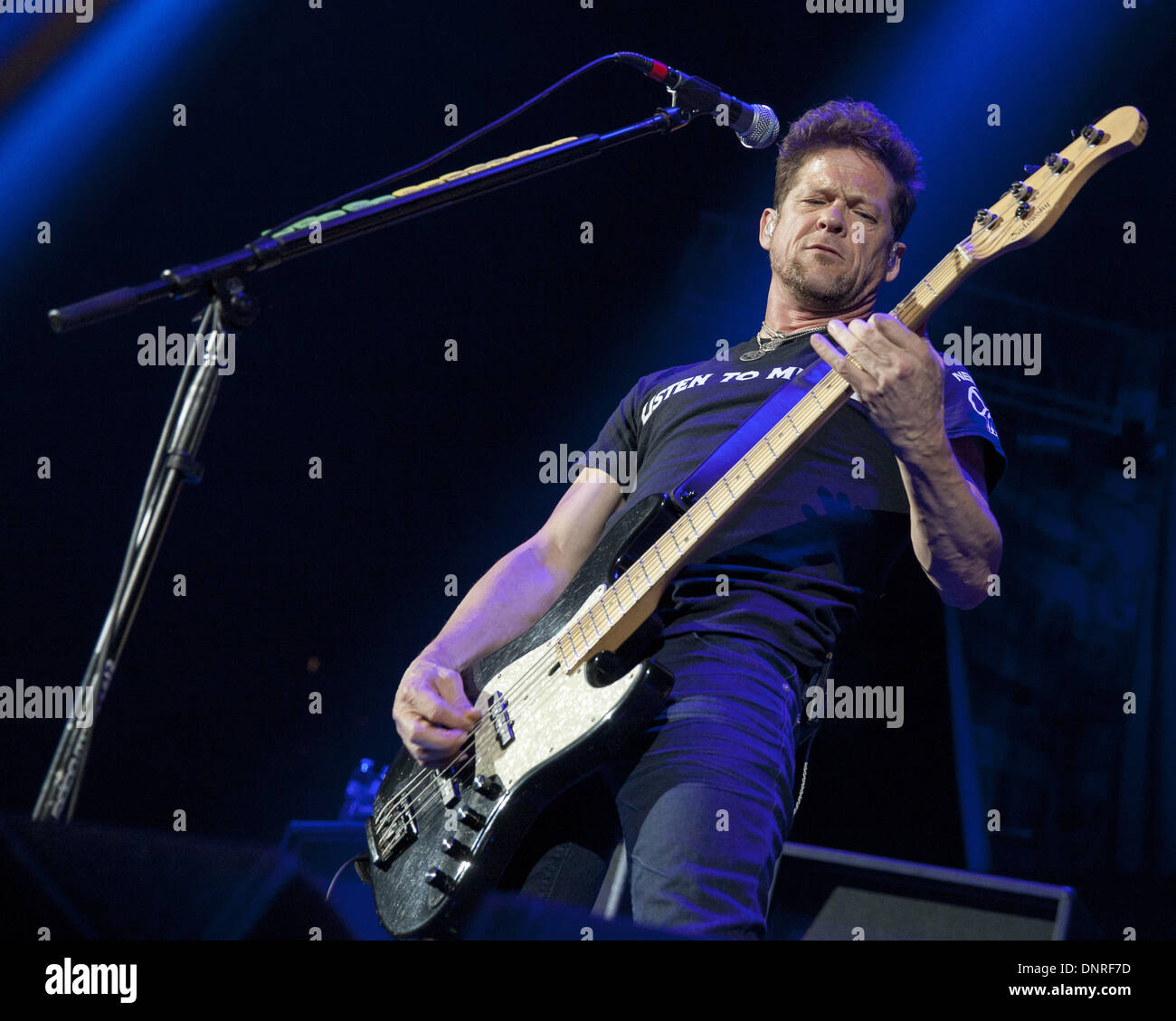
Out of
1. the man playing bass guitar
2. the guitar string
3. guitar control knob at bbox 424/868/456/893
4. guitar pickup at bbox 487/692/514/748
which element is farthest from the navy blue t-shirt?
guitar control knob at bbox 424/868/456/893

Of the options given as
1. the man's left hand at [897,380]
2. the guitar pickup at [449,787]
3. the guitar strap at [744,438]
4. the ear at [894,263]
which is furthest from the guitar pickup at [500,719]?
the ear at [894,263]

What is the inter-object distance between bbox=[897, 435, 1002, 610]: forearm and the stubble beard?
707mm

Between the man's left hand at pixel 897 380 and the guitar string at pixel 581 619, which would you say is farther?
the guitar string at pixel 581 619

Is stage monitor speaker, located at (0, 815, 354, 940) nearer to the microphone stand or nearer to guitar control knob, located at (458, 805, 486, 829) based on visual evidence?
the microphone stand

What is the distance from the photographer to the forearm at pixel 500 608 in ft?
8.39

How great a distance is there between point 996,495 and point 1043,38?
62.1 inches

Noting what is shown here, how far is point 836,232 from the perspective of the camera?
2.67m

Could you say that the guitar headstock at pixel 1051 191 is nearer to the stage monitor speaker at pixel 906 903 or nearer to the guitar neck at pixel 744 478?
A: the guitar neck at pixel 744 478

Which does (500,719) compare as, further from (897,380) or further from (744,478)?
(897,380)

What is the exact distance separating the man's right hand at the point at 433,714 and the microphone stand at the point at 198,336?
776 millimetres

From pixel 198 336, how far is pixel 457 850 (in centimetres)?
108

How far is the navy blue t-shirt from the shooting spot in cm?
217

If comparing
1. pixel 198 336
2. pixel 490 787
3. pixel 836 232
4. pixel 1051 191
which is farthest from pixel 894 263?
pixel 198 336
